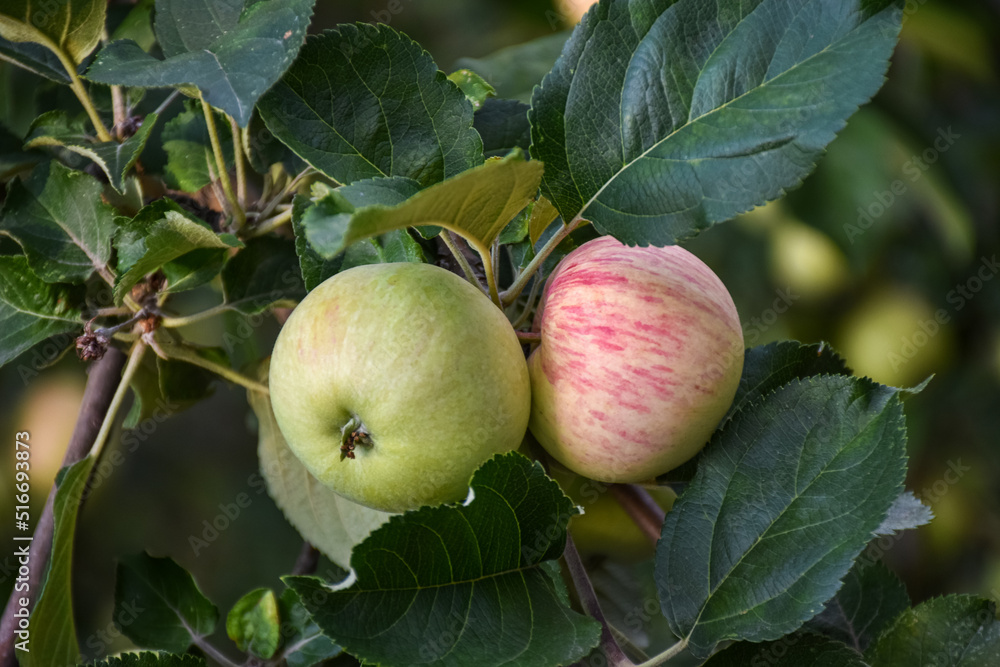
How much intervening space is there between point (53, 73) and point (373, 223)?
0.43 m

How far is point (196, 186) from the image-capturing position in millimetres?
650

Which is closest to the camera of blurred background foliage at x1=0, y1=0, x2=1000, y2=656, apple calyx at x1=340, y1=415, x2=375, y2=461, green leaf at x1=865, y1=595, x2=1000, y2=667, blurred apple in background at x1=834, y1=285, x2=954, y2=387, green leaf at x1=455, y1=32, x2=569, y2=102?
apple calyx at x1=340, y1=415, x2=375, y2=461

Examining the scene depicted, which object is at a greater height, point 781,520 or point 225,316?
point 781,520

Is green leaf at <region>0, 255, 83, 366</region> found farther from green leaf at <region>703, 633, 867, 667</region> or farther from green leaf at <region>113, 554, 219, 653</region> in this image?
green leaf at <region>703, 633, 867, 667</region>

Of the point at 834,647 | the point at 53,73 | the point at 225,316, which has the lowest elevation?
the point at 225,316

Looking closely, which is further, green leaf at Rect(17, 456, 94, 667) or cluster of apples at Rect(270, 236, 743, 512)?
green leaf at Rect(17, 456, 94, 667)

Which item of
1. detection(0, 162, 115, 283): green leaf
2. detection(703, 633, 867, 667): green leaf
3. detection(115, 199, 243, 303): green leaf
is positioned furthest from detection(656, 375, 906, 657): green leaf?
detection(0, 162, 115, 283): green leaf

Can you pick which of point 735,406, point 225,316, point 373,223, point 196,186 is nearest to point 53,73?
point 196,186

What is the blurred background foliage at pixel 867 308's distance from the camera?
4.27 ft

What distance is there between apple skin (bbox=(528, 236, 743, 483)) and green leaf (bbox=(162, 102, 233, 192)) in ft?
1.03

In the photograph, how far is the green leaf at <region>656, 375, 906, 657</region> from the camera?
0.45 meters

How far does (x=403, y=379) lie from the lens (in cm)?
44

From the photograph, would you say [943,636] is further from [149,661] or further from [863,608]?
[149,661]

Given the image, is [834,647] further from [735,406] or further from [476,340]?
[476,340]
